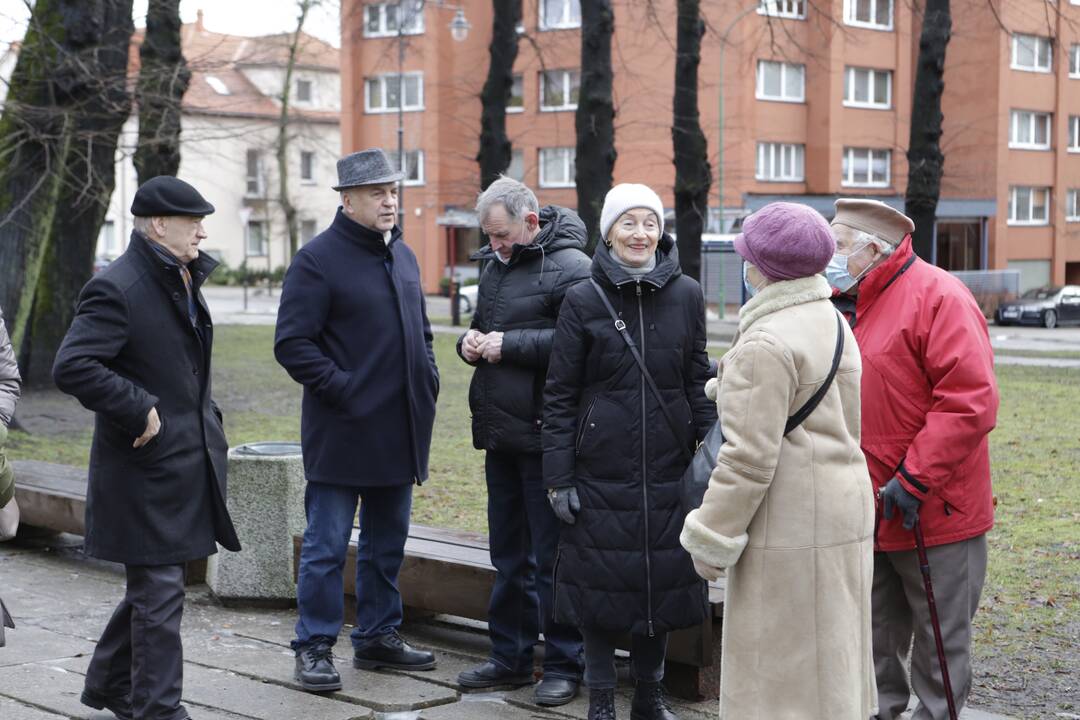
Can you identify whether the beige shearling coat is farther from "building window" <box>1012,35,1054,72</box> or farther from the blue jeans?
"building window" <box>1012,35,1054,72</box>

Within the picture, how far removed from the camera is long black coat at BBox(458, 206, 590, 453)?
18.9 feet

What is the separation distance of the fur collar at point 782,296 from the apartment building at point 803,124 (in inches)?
1786

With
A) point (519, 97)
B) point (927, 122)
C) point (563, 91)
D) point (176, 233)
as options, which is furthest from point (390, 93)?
point (176, 233)

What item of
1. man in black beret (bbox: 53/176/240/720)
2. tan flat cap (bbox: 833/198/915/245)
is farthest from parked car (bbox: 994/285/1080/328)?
man in black beret (bbox: 53/176/240/720)

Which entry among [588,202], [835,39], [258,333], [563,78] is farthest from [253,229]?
[588,202]

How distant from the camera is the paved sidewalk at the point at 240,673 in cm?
556

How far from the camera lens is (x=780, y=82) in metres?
53.7

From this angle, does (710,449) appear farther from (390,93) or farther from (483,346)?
(390,93)

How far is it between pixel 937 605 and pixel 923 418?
0.66 metres

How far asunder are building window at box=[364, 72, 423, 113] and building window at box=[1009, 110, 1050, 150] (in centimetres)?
2477

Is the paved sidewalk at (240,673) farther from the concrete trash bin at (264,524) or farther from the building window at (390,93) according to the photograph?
the building window at (390,93)

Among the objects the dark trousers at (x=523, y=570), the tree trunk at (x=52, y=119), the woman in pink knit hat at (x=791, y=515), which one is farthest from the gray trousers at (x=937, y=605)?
the tree trunk at (x=52, y=119)

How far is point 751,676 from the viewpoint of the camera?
4164 mm

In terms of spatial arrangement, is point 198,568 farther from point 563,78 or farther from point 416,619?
point 563,78
